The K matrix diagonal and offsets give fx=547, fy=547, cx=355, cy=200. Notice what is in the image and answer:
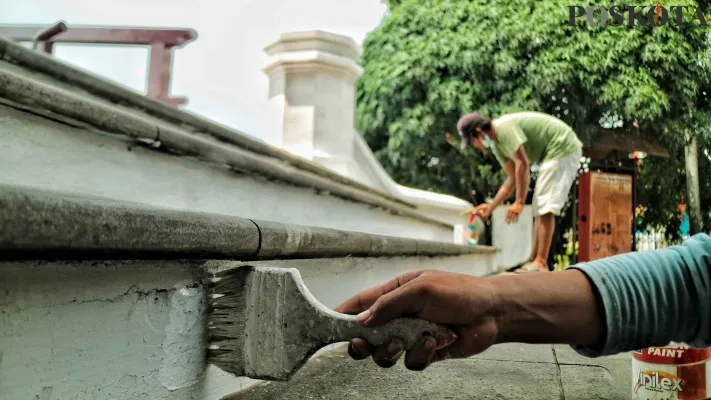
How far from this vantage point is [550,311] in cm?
87

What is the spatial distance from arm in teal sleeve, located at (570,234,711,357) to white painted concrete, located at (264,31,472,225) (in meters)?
2.74

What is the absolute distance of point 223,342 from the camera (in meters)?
1.00

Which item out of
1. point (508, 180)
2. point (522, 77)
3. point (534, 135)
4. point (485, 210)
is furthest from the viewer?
point (522, 77)

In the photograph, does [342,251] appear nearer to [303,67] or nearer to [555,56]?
[303,67]

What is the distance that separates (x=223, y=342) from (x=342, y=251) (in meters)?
0.61

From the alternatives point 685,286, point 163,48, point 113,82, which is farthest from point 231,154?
point 163,48

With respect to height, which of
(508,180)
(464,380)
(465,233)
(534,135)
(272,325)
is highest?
(534,135)

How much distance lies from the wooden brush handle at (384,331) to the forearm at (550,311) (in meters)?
0.12

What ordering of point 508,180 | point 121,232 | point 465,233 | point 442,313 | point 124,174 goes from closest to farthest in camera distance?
point 121,232 < point 442,313 < point 124,174 < point 508,180 < point 465,233

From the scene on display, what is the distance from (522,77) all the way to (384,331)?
672 centimetres

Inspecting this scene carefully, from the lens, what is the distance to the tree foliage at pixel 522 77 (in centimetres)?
659

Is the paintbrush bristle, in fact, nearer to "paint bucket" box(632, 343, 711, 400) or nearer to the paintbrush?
the paintbrush

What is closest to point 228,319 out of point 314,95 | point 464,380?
point 464,380

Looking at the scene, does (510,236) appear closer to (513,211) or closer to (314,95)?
(513,211)
